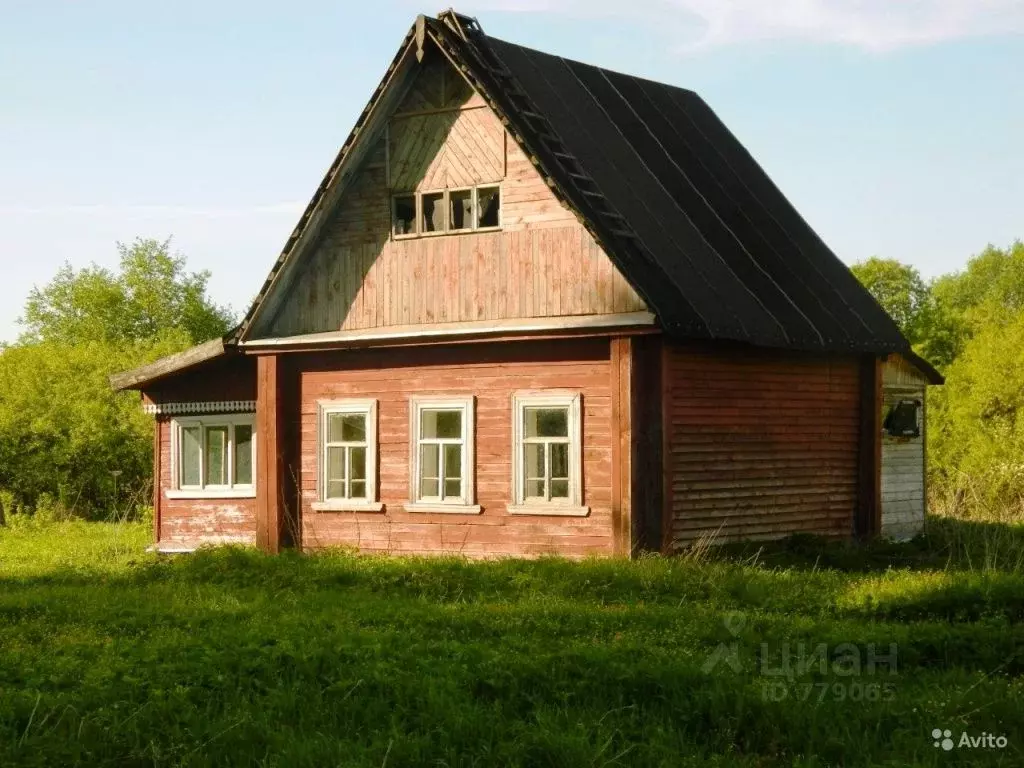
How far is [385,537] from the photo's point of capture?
21125 mm

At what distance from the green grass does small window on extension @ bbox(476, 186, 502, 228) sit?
5169 millimetres

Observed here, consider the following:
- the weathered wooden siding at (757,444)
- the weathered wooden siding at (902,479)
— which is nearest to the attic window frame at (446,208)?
the weathered wooden siding at (757,444)

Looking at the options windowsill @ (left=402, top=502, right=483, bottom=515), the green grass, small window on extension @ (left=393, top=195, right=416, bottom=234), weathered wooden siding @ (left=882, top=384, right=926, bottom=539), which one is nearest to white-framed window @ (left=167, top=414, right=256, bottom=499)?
windowsill @ (left=402, top=502, right=483, bottom=515)

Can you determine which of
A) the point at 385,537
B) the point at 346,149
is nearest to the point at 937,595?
the point at 385,537

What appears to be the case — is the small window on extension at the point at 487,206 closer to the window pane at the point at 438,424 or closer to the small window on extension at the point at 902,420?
the window pane at the point at 438,424

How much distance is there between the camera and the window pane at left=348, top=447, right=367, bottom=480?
21625mm

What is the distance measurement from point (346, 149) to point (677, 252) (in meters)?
4.76

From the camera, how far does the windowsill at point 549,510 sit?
1916 centimetres

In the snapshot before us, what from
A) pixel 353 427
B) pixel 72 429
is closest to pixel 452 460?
pixel 353 427

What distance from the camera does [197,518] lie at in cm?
2466

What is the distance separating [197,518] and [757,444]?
941cm

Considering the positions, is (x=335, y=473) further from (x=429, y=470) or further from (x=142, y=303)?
(x=142, y=303)

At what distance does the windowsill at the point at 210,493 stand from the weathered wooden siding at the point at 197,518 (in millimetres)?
68

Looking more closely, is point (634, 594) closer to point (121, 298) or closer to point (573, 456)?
point (573, 456)
